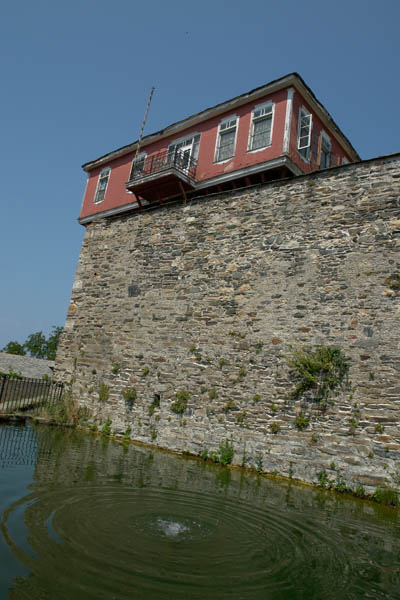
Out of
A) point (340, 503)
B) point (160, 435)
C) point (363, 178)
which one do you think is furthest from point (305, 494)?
point (363, 178)

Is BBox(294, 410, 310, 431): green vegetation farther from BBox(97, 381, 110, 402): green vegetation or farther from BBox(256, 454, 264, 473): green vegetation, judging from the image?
BBox(97, 381, 110, 402): green vegetation

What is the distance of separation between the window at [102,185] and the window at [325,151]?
941cm

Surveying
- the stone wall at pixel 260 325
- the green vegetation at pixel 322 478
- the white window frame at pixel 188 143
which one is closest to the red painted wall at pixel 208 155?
the white window frame at pixel 188 143

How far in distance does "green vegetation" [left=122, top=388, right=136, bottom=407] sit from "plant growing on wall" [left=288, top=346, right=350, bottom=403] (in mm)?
4648

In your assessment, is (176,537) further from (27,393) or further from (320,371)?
(27,393)

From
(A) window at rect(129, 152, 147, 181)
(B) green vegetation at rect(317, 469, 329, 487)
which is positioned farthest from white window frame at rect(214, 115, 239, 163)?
(B) green vegetation at rect(317, 469, 329, 487)

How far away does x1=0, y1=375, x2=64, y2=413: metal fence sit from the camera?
12297 mm

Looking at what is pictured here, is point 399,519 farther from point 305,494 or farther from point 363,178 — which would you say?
point 363,178

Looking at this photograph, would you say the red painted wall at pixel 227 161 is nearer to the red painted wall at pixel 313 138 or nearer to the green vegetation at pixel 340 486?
the red painted wall at pixel 313 138

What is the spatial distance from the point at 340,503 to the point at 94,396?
7756mm

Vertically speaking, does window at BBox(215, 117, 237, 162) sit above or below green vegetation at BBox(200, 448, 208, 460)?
above

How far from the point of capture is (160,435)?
10219mm

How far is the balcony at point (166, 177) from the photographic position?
14055 millimetres

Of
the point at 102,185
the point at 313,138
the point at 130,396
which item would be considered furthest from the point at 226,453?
the point at 102,185
